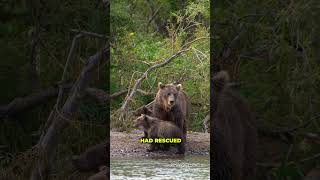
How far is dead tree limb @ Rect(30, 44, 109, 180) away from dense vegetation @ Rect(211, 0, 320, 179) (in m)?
0.86

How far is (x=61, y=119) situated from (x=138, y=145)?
0.58 meters

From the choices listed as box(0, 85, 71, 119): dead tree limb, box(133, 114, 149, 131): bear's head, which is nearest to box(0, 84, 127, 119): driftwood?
box(0, 85, 71, 119): dead tree limb

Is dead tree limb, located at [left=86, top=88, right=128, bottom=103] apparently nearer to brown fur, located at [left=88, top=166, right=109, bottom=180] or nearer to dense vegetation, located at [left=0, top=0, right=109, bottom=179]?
dense vegetation, located at [left=0, top=0, right=109, bottom=179]

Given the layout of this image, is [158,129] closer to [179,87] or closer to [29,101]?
[179,87]

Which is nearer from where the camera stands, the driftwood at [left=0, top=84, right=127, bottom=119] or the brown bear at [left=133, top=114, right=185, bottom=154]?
the brown bear at [left=133, top=114, right=185, bottom=154]

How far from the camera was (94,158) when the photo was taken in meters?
5.82

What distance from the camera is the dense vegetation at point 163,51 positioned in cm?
574

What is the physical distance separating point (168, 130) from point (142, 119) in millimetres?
206

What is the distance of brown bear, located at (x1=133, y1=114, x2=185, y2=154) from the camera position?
573 cm

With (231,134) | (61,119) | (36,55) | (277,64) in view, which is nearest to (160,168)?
(231,134)

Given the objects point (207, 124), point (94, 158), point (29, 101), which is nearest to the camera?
point (207, 124)

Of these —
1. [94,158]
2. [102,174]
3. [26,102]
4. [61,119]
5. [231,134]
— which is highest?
[26,102]

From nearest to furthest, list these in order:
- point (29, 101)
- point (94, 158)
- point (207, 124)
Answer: point (207, 124)
point (94, 158)
point (29, 101)

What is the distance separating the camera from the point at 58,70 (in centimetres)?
596
